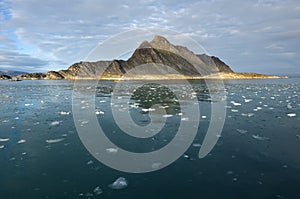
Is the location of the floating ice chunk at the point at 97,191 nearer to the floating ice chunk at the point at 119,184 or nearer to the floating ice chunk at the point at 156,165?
the floating ice chunk at the point at 119,184

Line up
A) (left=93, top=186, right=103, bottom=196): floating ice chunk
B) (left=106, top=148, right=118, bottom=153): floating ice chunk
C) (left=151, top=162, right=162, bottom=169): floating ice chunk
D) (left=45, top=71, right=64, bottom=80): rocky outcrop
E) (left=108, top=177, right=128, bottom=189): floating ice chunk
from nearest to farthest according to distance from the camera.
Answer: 1. (left=93, top=186, right=103, bottom=196): floating ice chunk
2. (left=108, top=177, right=128, bottom=189): floating ice chunk
3. (left=151, top=162, right=162, bottom=169): floating ice chunk
4. (left=106, top=148, right=118, bottom=153): floating ice chunk
5. (left=45, top=71, right=64, bottom=80): rocky outcrop

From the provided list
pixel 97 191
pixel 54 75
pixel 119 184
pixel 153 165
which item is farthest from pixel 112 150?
pixel 54 75

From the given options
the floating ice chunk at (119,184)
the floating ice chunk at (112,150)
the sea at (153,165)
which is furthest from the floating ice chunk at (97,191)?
the floating ice chunk at (112,150)

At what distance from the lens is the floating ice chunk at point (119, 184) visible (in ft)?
19.6

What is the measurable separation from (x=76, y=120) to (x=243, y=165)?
958cm

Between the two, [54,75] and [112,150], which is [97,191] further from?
[54,75]

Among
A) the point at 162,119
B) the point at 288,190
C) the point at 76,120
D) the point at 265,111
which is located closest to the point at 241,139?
the point at 288,190

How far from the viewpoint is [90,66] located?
17275cm

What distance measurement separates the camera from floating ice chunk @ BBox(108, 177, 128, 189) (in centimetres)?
598

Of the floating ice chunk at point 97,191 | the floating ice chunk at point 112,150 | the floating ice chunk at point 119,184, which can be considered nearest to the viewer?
the floating ice chunk at point 97,191

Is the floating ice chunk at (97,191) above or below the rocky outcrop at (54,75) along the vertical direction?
below

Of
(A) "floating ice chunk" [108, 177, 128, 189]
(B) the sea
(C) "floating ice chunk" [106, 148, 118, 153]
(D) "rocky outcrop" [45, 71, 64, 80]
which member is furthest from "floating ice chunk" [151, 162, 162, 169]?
(D) "rocky outcrop" [45, 71, 64, 80]

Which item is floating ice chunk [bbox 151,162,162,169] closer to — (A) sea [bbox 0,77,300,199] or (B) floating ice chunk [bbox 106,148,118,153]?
(A) sea [bbox 0,77,300,199]

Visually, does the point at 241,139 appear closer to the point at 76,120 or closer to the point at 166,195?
the point at 166,195
